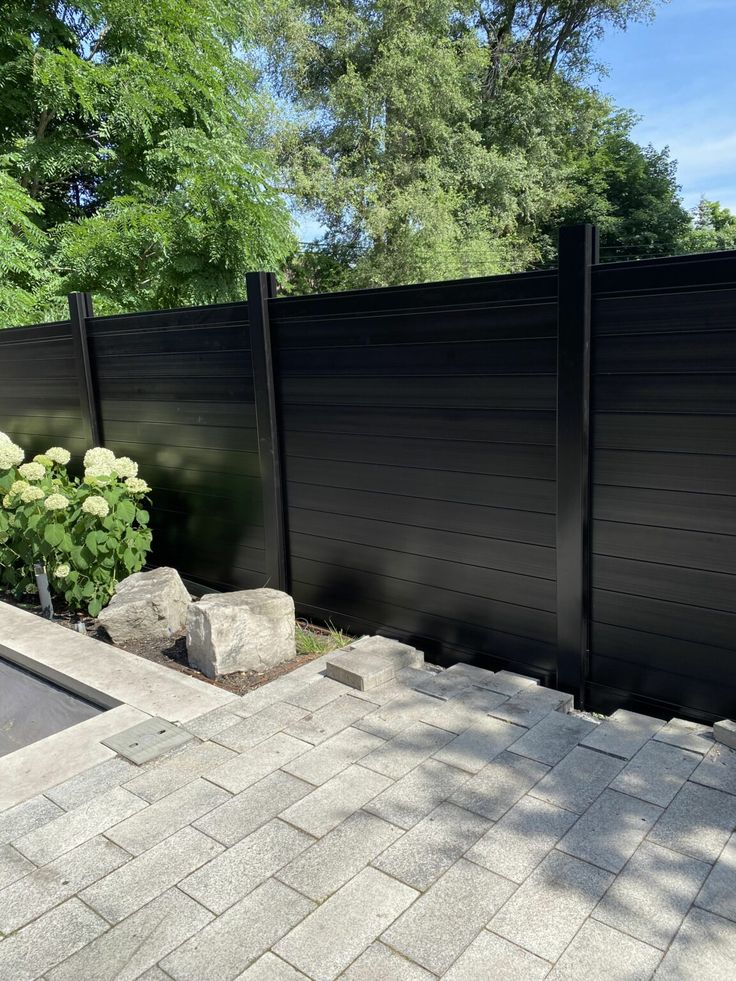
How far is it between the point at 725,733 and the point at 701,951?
103 cm

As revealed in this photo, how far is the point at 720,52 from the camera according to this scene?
29.3m

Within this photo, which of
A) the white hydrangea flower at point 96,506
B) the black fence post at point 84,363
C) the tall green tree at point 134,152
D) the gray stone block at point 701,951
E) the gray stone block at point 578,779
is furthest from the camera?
the tall green tree at point 134,152

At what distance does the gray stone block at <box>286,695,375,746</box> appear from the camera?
2.68 m

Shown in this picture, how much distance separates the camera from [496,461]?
10.4 ft

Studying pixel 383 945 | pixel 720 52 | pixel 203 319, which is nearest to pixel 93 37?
pixel 203 319

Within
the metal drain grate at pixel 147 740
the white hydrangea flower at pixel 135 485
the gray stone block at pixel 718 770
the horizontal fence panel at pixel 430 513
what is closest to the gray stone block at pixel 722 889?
the gray stone block at pixel 718 770

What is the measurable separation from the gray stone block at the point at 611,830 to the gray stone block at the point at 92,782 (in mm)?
1469

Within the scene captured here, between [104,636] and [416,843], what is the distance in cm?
268

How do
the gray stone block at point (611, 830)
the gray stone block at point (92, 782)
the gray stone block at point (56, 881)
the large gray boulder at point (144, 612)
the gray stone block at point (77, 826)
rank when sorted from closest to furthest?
the gray stone block at point (56, 881)
the gray stone block at point (611, 830)
the gray stone block at point (77, 826)
the gray stone block at point (92, 782)
the large gray boulder at point (144, 612)

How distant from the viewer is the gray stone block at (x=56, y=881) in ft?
6.05

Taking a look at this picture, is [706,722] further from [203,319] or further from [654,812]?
[203,319]

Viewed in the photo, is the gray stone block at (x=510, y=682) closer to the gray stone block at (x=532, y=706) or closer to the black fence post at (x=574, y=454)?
the gray stone block at (x=532, y=706)

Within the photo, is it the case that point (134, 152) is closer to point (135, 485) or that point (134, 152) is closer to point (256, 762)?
point (135, 485)

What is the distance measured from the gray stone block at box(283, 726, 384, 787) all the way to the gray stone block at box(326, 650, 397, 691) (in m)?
0.36
